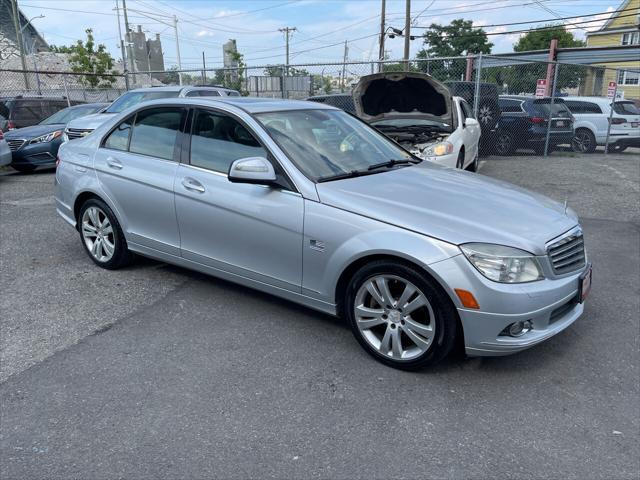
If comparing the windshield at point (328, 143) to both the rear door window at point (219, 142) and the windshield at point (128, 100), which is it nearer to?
the rear door window at point (219, 142)

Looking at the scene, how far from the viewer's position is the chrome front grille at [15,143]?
1148 cm

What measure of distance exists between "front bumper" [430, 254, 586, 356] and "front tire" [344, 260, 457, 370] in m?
0.11

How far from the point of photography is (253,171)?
145 inches

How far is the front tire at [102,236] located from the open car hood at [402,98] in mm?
5196

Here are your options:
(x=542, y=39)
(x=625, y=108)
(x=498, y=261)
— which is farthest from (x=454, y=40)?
(x=498, y=261)

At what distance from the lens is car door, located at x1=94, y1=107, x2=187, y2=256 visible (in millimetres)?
4445

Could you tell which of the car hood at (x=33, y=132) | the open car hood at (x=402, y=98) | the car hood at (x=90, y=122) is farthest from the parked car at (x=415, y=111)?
the car hood at (x=33, y=132)

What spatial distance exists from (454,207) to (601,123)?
13902 mm

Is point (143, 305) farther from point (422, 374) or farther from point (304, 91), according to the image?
point (304, 91)

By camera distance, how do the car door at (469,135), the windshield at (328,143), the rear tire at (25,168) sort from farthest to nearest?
the rear tire at (25,168), the car door at (469,135), the windshield at (328,143)

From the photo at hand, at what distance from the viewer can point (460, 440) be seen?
109 inches

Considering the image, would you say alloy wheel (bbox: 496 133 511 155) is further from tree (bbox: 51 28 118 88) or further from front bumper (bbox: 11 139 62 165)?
tree (bbox: 51 28 118 88)

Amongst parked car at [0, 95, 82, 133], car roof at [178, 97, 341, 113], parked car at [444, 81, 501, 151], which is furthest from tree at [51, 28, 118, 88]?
car roof at [178, 97, 341, 113]

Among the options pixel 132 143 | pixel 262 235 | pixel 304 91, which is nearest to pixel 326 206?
pixel 262 235
